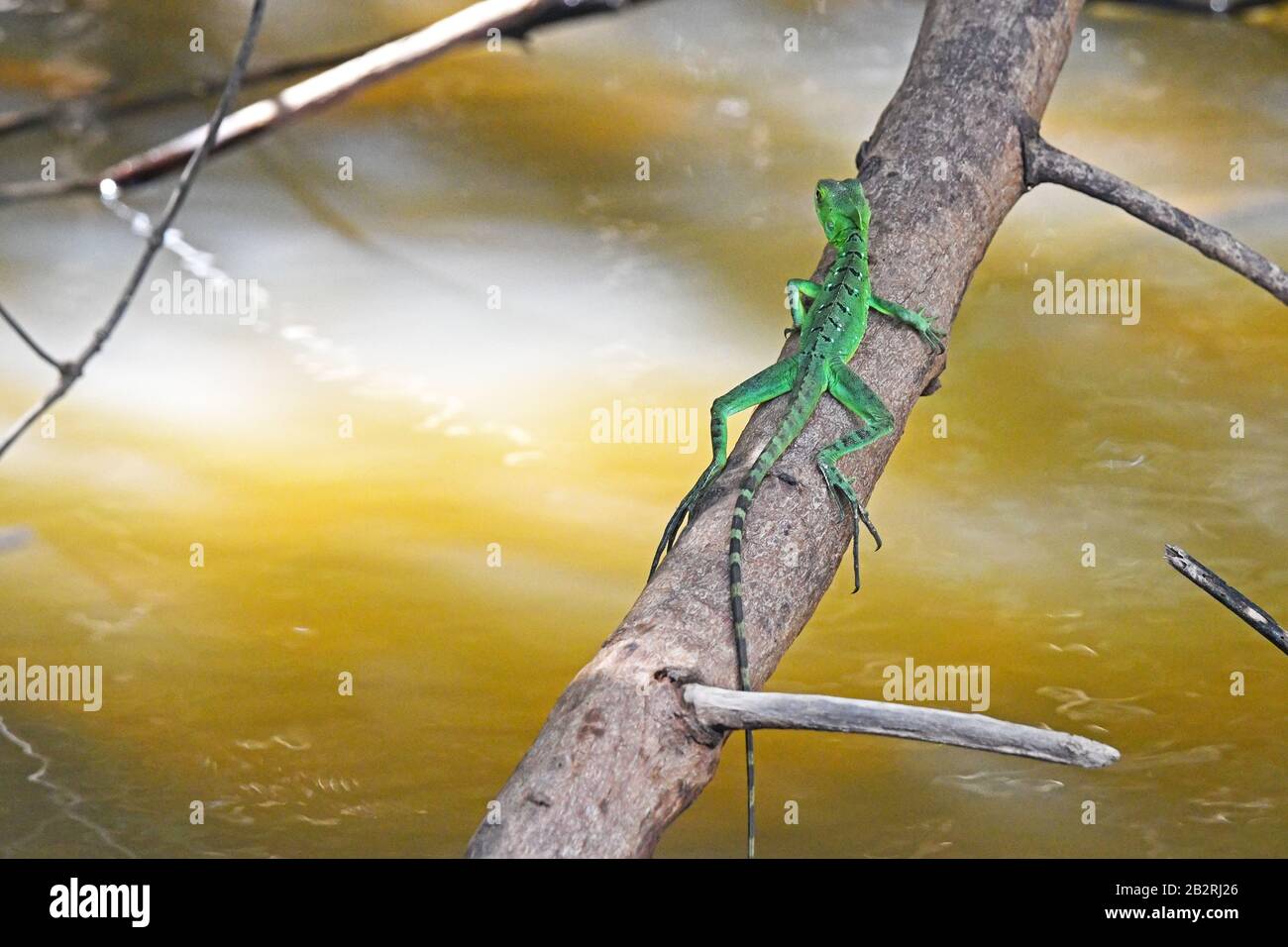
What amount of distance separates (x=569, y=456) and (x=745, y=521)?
3.41 metres

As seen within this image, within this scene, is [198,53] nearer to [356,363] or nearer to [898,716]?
[356,363]

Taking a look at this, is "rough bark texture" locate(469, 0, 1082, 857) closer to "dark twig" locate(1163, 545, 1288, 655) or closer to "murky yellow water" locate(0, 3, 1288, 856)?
"dark twig" locate(1163, 545, 1288, 655)

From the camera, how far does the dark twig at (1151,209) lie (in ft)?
10.3

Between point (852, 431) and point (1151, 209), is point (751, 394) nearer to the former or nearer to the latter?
point (852, 431)

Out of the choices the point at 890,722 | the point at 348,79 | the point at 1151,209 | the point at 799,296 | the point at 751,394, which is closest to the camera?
the point at 890,722

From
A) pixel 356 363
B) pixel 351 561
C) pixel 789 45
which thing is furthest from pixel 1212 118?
pixel 351 561

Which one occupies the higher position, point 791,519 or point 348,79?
point 348,79

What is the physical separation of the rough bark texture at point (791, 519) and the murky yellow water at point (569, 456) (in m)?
0.96

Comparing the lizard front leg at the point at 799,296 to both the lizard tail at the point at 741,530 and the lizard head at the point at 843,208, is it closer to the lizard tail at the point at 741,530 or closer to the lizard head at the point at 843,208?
the lizard head at the point at 843,208

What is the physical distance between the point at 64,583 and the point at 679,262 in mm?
3612

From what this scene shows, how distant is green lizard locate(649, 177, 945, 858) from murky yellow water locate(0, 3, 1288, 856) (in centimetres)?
139

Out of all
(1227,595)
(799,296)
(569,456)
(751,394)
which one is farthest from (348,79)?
(1227,595)

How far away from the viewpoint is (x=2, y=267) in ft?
23.4

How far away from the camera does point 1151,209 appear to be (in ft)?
10.5
